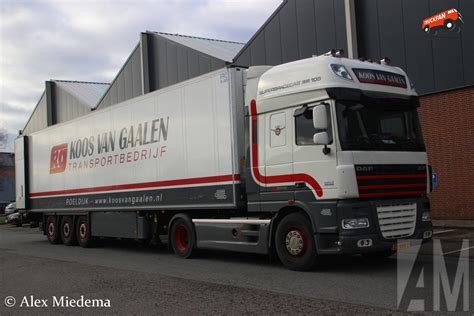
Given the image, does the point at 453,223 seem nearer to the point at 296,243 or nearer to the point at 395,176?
the point at 395,176

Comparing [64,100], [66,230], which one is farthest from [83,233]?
[64,100]

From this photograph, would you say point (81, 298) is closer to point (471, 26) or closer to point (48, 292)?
point (48, 292)

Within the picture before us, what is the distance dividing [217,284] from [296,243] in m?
1.60

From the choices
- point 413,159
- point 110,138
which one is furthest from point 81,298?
point 110,138

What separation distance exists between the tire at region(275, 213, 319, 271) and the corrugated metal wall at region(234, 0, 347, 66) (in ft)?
32.4

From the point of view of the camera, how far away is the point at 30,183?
59.7 ft

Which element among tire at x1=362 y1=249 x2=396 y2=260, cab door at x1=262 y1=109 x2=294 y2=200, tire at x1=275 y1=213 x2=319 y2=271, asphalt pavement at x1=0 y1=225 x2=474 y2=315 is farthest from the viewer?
tire at x1=362 y1=249 x2=396 y2=260

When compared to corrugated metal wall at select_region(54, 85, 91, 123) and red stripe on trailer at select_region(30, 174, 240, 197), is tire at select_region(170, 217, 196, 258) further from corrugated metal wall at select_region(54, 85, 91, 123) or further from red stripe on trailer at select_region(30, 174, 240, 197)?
corrugated metal wall at select_region(54, 85, 91, 123)

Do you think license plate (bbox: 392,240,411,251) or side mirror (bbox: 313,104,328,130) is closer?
side mirror (bbox: 313,104,328,130)

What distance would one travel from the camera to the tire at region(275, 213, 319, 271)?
8570mm

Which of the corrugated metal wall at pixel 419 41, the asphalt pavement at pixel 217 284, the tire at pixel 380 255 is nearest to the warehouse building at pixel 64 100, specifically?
the corrugated metal wall at pixel 419 41

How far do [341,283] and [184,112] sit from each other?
17.5ft

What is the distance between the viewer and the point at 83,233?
1531 centimetres

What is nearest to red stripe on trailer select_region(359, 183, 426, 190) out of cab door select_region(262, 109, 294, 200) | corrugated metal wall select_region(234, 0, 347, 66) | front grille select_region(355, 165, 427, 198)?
front grille select_region(355, 165, 427, 198)
